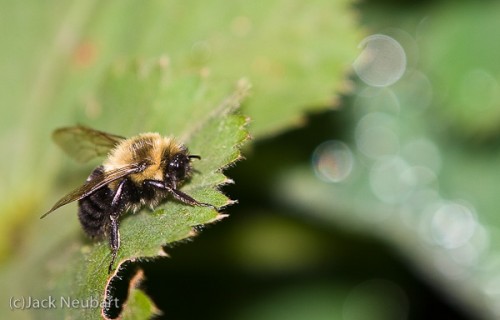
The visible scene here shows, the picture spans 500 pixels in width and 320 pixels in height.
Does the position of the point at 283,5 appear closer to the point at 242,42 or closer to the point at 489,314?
the point at 242,42

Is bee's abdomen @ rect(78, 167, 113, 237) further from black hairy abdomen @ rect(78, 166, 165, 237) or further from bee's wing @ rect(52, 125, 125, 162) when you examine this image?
bee's wing @ rect(52, 125, 125, 162)

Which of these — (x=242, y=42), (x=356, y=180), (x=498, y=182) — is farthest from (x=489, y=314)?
(x=242, y=42)

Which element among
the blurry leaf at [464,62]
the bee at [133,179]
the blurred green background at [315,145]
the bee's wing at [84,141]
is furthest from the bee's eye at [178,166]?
the blurry leaf at [464,62]

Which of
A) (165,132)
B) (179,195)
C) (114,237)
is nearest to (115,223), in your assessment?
(114,237)

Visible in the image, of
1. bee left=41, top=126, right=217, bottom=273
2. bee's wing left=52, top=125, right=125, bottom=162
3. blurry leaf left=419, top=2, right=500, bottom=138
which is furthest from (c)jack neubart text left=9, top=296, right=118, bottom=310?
blurry leaf left=419, top=2, right=500, bottom=138

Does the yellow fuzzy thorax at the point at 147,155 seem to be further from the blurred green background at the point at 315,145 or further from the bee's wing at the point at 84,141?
the blurred green background at the point at 315,145

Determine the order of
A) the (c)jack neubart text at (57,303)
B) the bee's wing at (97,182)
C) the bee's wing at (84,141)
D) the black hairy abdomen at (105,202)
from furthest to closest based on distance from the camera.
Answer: the bee's wing at (84,141)
the black hairy abdomen at (105,202)
the bee's wing at (97,182)
the (c)jack neubart text at (57,303)
